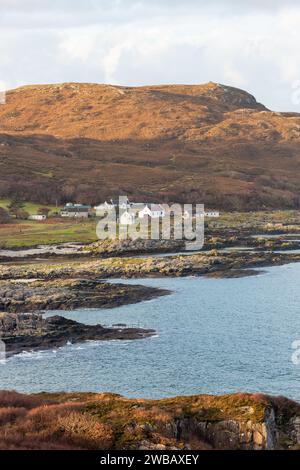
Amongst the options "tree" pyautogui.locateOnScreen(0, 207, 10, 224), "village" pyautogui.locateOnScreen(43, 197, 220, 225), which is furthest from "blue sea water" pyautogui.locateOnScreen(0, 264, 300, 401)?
"village" pyautogui.locateOnScreen(43, 197, 220, 225)

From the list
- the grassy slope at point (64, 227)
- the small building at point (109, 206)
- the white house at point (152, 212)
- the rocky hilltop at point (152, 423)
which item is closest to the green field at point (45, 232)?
the grassy slope at point (64, 227)

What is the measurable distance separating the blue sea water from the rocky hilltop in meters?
14.5

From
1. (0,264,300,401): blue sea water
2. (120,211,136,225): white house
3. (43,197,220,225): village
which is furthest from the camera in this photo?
(43,197,220,225): village

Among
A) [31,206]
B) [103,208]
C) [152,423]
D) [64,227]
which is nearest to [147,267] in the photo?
[64,227]

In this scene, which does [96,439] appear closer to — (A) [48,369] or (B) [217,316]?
(A) [48,369]

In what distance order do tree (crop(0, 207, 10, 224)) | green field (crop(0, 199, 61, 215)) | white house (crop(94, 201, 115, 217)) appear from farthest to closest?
white house (crop(94, 201, 115, 217)) → green field (crop(0, 199, 61, 215)) → tree (crop(0, 207, 10, 224))

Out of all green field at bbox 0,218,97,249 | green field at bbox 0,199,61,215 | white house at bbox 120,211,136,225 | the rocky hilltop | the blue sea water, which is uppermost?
green field at bbox 0,199,61,215

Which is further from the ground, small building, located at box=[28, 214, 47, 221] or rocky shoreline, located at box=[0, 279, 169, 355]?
small building, located at box=[28, 214, 47, 221]

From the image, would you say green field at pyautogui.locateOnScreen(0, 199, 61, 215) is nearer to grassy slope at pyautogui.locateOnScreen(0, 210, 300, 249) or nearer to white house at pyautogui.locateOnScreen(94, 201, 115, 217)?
grassy slope at pyautogui.locateOnScreen(0, 210, 300, 249)

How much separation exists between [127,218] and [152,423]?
129 m

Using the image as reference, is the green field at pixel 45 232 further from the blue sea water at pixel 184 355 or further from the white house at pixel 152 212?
the blue sea water at pixel 184 355

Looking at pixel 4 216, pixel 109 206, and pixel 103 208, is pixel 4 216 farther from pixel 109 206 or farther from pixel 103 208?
pixel 109 206

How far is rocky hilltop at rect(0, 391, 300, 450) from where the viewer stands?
87.2 ft

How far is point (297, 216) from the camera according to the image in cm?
19125
